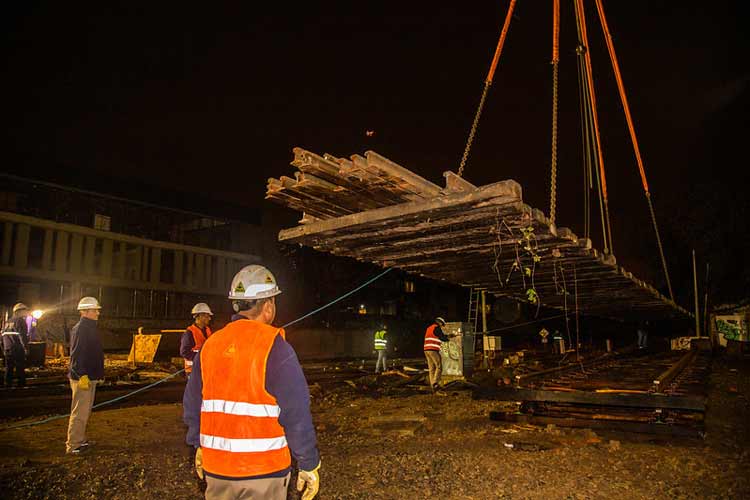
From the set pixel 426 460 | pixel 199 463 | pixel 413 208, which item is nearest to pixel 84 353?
pixel 199 463

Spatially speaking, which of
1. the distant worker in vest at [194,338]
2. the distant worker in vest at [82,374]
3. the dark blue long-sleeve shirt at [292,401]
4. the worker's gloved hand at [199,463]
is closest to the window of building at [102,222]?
the distant worker in vest at [194,338]

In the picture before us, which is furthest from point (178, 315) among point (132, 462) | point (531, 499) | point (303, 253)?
point (531, 499)

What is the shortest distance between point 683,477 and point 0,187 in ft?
111

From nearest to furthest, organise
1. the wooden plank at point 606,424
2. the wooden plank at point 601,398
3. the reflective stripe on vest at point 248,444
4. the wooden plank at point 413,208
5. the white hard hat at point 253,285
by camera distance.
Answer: the reflective stripe on vest at point 248,444 < the white hard hat at point 253,285 < the wooden plank at point 413,208 < the wooden plank at point 606,424 < the wooden plank at point 601,398

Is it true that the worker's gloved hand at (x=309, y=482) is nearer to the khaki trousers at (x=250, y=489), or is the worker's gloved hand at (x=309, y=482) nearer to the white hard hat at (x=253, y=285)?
the khaki trousers at (x=250, y=489)

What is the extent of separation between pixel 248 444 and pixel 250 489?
0.25 m

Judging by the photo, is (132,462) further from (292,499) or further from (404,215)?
(404,215)

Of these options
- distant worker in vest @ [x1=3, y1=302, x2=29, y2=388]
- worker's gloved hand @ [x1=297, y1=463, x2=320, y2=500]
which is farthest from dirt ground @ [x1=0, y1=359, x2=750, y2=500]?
distant worker in vest @ [x1=3, y1=302, x2=29, y2=388]

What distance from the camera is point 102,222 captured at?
32.4 metres

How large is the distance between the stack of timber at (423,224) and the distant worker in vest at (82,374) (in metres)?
2.73

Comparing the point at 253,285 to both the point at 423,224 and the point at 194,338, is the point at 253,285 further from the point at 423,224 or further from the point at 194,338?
the point at 194,338

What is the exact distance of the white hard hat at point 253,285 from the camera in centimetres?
312

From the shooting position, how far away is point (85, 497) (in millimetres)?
4984

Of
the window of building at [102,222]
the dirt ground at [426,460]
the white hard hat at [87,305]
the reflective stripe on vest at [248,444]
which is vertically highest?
the window of building at [102,222]
